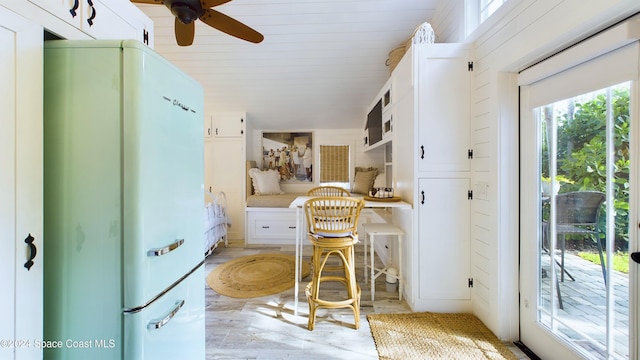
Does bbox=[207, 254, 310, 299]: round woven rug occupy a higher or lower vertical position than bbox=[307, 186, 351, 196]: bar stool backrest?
lower

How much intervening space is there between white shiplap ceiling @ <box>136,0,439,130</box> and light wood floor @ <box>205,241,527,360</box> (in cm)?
267

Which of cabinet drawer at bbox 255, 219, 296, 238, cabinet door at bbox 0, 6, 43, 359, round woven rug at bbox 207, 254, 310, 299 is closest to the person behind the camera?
cabinet door at bbox 0, 6, 43, 359

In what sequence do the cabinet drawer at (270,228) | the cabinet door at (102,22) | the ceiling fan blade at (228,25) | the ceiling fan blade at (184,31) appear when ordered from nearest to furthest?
the cabinet door at (102,22)
the ceiling fan blade at (228,25)
the ceiling fan blade at (184,31)
the cabinet drawer at (270,228)

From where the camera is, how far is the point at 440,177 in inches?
80.4

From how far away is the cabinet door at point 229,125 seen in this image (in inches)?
165

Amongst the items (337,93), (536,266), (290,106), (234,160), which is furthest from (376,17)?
(234,160)

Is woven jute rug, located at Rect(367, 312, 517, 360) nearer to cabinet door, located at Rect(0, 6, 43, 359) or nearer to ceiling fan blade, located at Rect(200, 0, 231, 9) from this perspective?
cabinet door, located at Rect(0, 6, 43, 359)

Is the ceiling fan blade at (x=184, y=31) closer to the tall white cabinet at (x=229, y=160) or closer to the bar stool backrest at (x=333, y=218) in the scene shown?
the bar stool backrest at (x=333, y=218)

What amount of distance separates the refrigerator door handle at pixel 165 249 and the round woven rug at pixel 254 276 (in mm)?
1516

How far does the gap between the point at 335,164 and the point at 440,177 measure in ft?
8.89

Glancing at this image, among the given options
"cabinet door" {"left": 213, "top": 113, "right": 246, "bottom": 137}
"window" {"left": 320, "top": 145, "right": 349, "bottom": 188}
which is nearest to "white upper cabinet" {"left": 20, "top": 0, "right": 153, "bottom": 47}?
"cabinet door" {"left": 213, "top": 113, "right": 246, "bottom": 137}

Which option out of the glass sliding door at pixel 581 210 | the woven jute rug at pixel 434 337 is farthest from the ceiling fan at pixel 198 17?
the woven jute rug at pixel 434 337

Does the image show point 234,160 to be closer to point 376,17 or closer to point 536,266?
point 376,17

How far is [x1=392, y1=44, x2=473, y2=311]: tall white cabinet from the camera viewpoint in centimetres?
202
